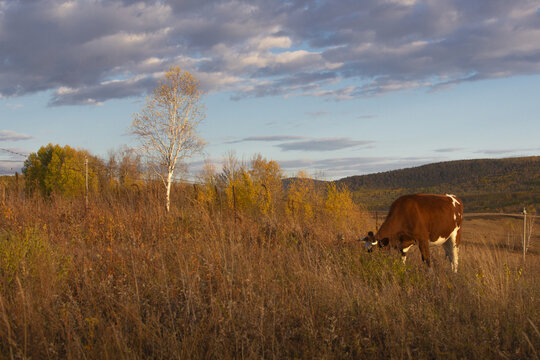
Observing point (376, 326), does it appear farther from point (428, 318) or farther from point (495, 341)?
point (495, 341)

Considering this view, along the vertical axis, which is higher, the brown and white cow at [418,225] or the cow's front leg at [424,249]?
the brown and white cow at [418,225]

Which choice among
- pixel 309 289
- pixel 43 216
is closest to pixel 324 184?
pixel 43 216

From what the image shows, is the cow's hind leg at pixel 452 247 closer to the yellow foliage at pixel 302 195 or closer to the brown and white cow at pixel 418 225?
the brown and white cow at pixel 418 225

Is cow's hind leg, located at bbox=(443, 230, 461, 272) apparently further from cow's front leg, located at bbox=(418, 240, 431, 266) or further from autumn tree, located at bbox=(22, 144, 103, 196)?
autumn tree, located at bbox=(22, 144, 103, 196)

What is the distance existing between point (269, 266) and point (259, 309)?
182 centimetres

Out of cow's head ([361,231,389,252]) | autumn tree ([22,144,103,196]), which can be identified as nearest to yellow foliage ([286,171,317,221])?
cow's head ([361,231,389,252])

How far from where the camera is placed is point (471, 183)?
3051 inches

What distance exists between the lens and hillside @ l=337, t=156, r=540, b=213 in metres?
55.0

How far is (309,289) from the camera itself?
4957mm

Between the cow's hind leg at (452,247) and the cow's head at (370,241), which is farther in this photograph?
the cow's hind leg at (452,247)

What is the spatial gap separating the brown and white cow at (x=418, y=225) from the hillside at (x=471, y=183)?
148ft

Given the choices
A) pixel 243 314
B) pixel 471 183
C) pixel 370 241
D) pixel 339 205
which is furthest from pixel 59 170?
pixel 471 183

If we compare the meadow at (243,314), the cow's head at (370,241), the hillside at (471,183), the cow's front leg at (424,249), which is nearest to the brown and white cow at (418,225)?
the cow's front leg at (424,249)

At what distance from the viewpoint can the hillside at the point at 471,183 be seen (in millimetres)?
54994
